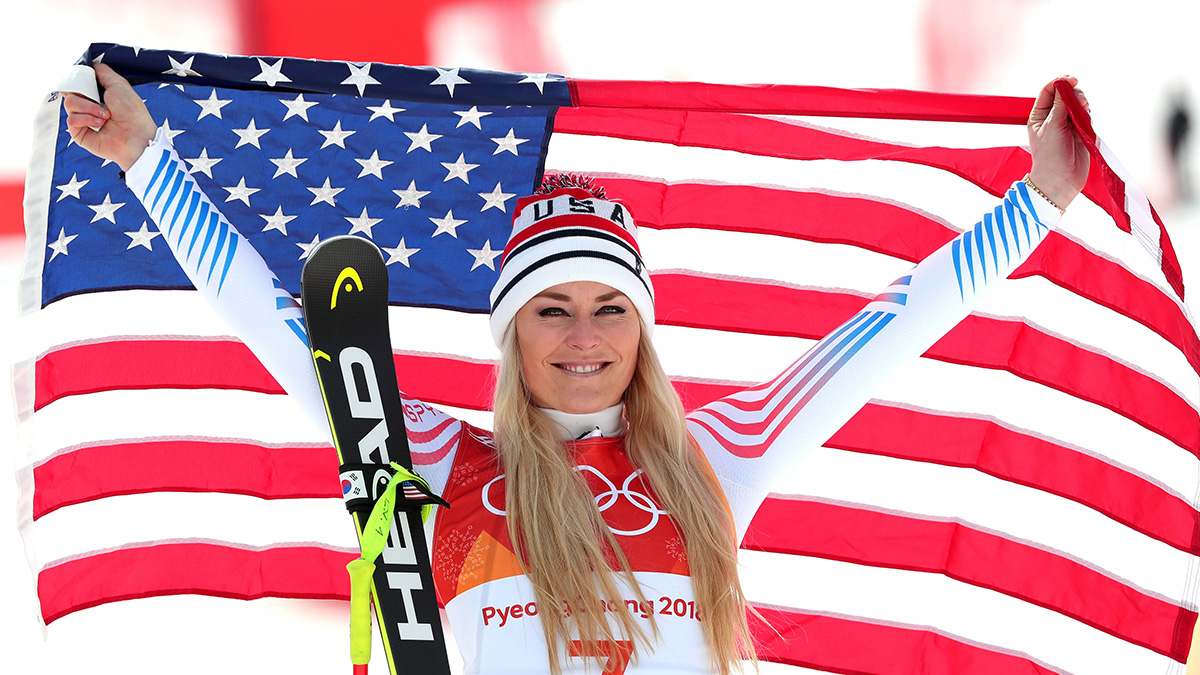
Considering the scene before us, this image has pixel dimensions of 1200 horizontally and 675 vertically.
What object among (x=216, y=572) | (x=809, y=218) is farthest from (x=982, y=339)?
(x=216, y=572)

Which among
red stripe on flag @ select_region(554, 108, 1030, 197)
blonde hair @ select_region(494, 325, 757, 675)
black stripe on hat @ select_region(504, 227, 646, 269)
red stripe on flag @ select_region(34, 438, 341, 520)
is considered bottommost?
blonde hair @ select_region(494, 325, 757, 675)

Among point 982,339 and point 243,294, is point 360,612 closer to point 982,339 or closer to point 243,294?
point 243,294

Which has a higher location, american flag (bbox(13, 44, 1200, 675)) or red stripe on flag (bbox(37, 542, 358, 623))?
american flag (bbox(13, 44, 1200, 675))

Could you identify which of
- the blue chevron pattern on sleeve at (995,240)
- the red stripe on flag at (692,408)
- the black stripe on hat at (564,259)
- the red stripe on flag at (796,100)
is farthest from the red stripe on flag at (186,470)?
the blue chevron pattern on sleeve at (995,240)

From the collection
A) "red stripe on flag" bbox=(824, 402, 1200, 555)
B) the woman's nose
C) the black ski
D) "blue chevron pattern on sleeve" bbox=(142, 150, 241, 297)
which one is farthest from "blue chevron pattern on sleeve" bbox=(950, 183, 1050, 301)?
"blue chevron pattern on sleeve" bbox=(142, 150, 241, 297)

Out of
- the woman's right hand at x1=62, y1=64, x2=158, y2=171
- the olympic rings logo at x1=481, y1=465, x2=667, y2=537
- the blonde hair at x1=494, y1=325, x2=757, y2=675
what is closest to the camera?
the blonde hair at x1=494, y1=325, x2=757, y2=675

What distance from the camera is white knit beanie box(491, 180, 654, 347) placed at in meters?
2.06

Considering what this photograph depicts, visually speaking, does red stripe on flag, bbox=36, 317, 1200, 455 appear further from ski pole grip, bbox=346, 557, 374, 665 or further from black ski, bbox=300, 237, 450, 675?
ski pole grip, bbox=346, 557, 374, 665

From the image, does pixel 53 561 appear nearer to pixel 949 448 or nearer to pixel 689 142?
pixel 689 142

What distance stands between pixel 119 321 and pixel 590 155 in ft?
4.26

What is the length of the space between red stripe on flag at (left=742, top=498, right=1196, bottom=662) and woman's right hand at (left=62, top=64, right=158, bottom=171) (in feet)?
5.93

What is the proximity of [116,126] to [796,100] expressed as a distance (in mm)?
1492

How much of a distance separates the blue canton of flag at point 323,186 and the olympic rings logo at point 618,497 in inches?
32.1

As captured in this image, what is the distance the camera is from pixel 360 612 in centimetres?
170
